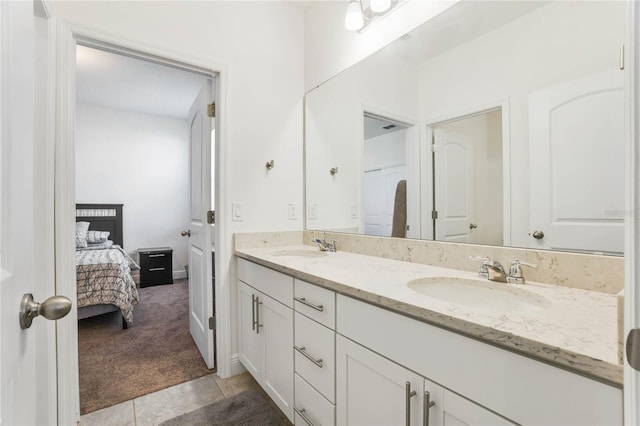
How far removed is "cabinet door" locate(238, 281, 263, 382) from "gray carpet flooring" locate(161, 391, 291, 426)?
0.43ft

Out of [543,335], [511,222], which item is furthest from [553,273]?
[543,335]

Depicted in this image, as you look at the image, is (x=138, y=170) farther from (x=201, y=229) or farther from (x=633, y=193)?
(x=633, y=193)

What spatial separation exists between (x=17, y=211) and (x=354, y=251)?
5.17 ft

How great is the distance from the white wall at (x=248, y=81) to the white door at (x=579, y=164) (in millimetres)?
1540

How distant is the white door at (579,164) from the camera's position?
918 millimetres

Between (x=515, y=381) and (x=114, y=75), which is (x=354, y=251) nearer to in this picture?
(x=515, y=381)

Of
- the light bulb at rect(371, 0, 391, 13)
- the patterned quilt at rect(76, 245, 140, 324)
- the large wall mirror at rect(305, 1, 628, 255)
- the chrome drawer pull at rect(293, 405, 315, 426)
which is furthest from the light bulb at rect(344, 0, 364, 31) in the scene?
the patterned quilt at rect(76, 245, 140, 324)

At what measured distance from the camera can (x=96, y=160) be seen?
4320 millimetres

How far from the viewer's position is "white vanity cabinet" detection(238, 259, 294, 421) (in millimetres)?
1402

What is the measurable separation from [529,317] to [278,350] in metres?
1.13

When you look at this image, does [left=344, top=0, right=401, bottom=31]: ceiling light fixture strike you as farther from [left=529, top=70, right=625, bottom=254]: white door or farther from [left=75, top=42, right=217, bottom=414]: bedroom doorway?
[left=529, top=70, right=625, bottom=254]: white door

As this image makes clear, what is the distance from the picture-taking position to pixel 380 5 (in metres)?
1.60

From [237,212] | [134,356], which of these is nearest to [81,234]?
[134,356]

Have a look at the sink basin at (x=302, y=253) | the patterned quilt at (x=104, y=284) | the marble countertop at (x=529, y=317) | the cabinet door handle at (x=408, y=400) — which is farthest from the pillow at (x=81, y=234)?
the cabinet door handle at (x=408, y=400)
